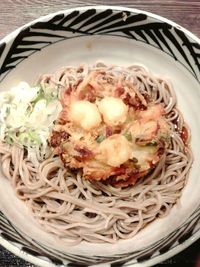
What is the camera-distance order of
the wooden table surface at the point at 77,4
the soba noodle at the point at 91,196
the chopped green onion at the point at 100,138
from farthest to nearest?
the wooden table surface at the point at 77,4, the soba noodle at the point at 91,196, the chopped green onion at the point at 100,138

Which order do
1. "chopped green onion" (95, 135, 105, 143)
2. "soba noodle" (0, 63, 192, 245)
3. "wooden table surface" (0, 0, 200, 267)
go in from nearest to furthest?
"chopped green onion" (95, 135, 105, 143) → "soba noodle" (0, 63, 192, 245) → "wooden table surface" (0, 0, 200, 267)

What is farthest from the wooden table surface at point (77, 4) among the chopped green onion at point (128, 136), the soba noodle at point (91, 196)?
the chopped green onion at point (128, 136)

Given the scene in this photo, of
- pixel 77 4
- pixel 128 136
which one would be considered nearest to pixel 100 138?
pixel 128 136

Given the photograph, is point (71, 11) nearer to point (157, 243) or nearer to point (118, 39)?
point (118, 39)

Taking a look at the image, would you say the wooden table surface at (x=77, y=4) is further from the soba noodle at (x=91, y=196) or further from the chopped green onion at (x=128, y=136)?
the chopped green onion at (x=128, y=136)

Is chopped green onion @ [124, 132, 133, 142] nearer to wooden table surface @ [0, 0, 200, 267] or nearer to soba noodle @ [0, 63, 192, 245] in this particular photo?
soba noodle @ [0, 63, 192, 245]

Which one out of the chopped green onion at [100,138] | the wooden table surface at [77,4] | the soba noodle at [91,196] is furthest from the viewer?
the wooden table surface at [77,4]

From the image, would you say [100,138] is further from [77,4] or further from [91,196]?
[77,4]

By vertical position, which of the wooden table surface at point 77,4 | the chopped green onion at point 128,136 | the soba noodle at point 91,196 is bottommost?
the soba noodle at point 91,196

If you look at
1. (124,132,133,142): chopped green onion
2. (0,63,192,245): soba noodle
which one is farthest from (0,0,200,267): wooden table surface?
(124,132,133,142): chopped green onion
